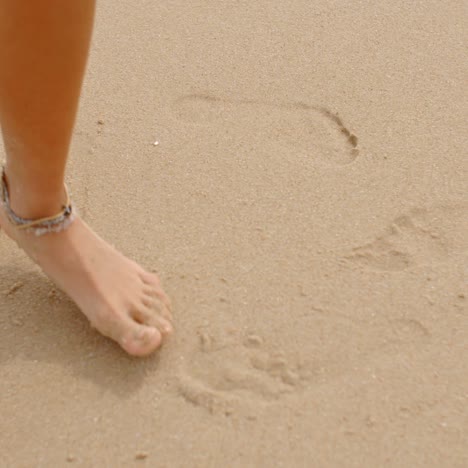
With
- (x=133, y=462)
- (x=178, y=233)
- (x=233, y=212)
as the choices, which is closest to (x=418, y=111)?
(x=233, y=212)

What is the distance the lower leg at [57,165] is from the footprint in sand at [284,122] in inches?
20.4

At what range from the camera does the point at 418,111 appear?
182cm

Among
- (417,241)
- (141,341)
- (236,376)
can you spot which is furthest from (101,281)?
(417,241)

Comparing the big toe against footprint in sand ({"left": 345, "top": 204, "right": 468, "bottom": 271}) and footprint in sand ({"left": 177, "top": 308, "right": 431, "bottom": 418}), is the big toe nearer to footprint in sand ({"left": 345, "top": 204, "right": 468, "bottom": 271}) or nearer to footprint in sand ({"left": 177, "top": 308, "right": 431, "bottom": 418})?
footprint in sand ({"left": 177, "top": 308, "right": 431, "bottom": 418})

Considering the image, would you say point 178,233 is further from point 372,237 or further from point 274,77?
point 274,77

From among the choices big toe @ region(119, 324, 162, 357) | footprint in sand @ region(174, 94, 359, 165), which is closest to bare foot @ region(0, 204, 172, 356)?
big toe @ region(119, 324, 162, 357)

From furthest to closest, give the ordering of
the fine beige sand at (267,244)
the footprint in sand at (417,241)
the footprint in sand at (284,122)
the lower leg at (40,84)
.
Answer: the footprint in sand at (284,122) < the footprint in sand at (417,241) < the fine beige sand at (267,244) < the lower leg at (40,84)

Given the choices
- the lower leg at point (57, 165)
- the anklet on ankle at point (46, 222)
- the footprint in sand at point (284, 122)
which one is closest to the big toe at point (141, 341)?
the lower leg at point (57, 165)

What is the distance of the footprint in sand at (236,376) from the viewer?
1215 mm

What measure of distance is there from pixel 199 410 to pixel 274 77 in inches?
38.4

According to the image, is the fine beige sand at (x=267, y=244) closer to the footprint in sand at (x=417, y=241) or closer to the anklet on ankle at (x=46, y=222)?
the footprint in sand at (x=417, y=241)

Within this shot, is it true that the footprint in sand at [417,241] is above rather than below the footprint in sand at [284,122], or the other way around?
above

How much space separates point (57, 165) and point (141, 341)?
1.04ft

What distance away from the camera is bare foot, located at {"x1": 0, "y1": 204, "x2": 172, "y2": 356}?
4.25 feet
